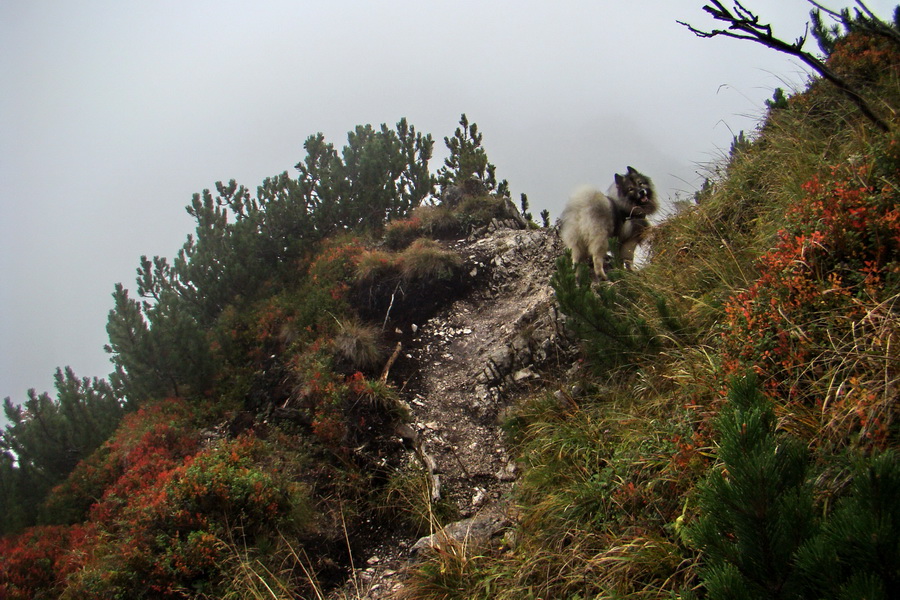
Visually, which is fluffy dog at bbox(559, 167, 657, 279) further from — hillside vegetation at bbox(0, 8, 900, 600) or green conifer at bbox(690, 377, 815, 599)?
green conifer at bbox(690, 377, 815, 599)

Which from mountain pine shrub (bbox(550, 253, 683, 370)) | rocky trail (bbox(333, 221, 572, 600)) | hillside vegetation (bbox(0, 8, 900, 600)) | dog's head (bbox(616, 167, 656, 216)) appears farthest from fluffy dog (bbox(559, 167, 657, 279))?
mountain pine shrub (bbox(550, 253, 683, 370))

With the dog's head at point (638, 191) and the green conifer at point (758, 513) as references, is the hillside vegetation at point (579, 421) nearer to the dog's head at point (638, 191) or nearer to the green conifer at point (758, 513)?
the green conifer at point (758, 513)

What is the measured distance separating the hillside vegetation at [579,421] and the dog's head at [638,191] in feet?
1.56

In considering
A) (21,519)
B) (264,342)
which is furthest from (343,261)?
(21,519)

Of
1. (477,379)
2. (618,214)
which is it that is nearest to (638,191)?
(618,214)

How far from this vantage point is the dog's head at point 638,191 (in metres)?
7.64

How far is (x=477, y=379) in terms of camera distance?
8180mm

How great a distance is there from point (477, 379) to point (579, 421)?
10.5 feet

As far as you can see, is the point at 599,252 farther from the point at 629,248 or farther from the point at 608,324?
the point at 608,324

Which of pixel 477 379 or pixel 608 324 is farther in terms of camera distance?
pixel 477 379

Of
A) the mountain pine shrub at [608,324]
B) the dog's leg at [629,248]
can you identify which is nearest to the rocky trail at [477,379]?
the dog's leg at [629,248]

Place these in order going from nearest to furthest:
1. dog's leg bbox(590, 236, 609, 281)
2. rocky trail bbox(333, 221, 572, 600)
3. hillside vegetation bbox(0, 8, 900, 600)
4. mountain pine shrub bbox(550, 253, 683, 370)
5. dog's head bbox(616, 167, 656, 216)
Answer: hillside vegetation bbox(0, 8, 900, 600)
mountain pine shrub bbox(550, 253, 683, 370)
rocky trail bbox(333, 221, 572, 600)
dog's head bbox(616, 167, 656, 216)
dog's leg bbox(590, 236, 609, 281)

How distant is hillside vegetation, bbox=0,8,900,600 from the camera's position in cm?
178

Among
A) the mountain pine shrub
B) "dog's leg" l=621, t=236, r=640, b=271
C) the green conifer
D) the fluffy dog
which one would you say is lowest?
the green conifer
